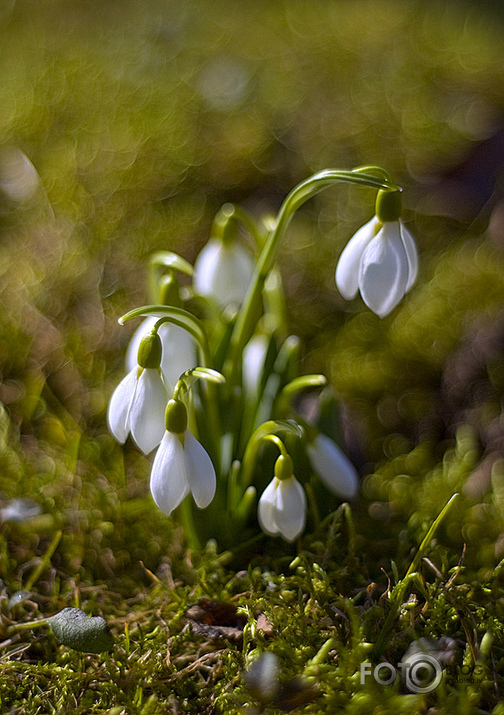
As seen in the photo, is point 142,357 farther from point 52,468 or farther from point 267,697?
point 52,468

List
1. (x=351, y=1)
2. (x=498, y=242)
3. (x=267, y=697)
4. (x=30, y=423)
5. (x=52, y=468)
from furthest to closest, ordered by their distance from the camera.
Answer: (x=351, y=1), (x=498, y=242), (x=30, y=423), (x=52, y=468), (x=267, y=697)

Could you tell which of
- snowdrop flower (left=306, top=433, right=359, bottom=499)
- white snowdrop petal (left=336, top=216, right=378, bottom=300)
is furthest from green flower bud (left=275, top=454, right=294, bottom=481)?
white snowdrop petal (left=336, top=216, right=378, bottom=300)

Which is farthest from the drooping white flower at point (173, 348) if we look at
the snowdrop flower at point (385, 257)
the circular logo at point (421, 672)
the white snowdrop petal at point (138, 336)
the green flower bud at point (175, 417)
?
the circular logo at point (421, 672)

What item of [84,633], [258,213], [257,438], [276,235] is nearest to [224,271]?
[276,235]

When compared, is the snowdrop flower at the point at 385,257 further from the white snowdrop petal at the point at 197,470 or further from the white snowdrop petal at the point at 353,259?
the white snowdrop petal at the point at 197,470

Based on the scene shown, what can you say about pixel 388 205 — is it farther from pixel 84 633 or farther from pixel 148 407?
pixel 84 633

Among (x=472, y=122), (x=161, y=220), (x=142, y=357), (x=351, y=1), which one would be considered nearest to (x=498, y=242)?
(x=472, y=122)

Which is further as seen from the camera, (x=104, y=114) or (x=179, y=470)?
(x=104, y=114)

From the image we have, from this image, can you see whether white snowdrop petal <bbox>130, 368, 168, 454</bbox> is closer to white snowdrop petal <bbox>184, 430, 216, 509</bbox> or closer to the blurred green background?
white snowdrop petal <bbox>184, 430, 216, 509</bbox>
